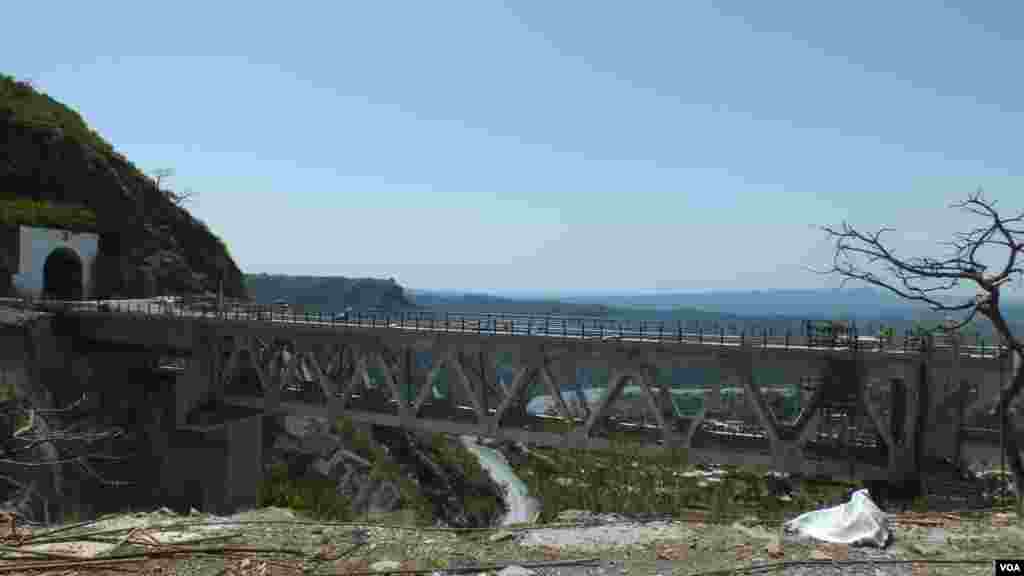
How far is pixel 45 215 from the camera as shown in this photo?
52906mm

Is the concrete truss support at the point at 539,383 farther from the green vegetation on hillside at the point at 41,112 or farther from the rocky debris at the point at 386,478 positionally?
the green vegetation on hillside at the point at 41,112

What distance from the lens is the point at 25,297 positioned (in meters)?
49.7

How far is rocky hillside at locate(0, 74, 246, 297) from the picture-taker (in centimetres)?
5806

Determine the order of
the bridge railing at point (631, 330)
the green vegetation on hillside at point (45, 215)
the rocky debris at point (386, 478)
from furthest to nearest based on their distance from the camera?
1. the rocky debris at point (386, 478)
2. the green vegetation on hillside at point (45, 215)
3. the bridge railing at point (631, 330)

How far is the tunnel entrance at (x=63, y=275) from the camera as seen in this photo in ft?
183

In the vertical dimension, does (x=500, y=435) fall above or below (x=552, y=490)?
above

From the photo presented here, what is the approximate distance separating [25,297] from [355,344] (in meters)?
32.1

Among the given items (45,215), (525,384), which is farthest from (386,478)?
(45,215)

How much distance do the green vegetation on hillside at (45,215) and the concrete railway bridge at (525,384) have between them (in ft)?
38.7

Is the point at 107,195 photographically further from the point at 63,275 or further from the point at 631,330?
the point at 631,330

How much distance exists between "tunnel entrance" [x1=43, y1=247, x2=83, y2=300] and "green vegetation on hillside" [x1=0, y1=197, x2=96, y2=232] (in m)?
2.65

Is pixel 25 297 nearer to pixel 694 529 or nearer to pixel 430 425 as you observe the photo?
pixel 430 425

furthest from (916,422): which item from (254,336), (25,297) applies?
(25,297)

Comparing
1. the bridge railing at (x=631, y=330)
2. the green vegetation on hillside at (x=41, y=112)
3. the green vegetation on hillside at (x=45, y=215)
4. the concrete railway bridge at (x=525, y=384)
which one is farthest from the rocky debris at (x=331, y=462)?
the green vegetation on hillside at (x=41, y=112)
